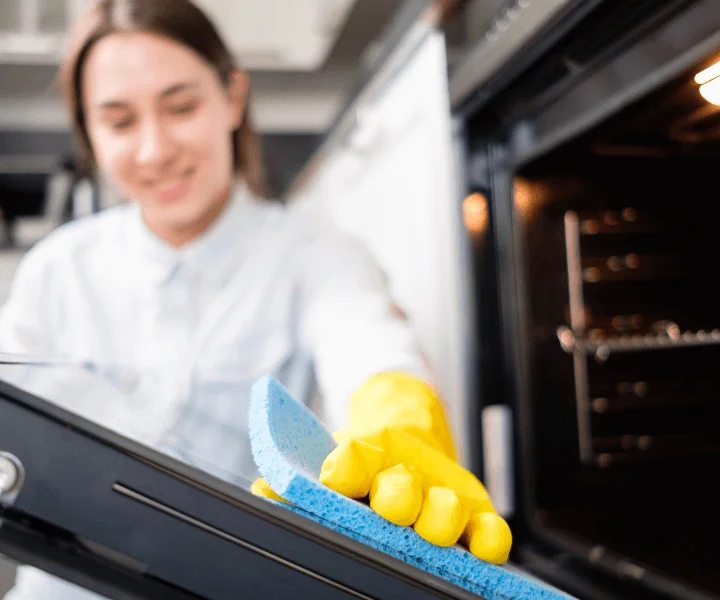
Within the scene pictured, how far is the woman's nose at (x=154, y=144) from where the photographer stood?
838 mm

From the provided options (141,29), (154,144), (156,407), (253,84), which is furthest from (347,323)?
(253,84)

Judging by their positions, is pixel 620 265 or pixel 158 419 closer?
pixel 158 419

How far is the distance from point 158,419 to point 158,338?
12.0 inches

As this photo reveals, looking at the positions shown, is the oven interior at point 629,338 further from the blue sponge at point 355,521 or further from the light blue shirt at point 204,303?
the blue sponge at point 355,521

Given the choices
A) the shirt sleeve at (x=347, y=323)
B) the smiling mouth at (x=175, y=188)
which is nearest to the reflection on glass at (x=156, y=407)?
the shirt sleeve at (x=347, y=323)

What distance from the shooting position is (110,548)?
0.89 ft

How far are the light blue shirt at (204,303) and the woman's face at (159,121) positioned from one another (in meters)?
0.07

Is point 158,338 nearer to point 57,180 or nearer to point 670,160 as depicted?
point 670,160

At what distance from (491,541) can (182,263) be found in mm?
698

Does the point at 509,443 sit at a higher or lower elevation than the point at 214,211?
lower

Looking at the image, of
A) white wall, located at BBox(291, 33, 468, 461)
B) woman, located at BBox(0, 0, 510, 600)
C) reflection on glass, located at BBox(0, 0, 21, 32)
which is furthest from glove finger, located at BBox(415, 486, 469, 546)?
reflection on glass, located at BBox(0, 0, 21, 32)

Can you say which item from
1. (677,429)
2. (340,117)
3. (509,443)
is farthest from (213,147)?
(677,429)

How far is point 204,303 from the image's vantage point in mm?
948

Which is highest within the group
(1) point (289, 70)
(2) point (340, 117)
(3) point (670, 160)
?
(1) point (289, 70)
